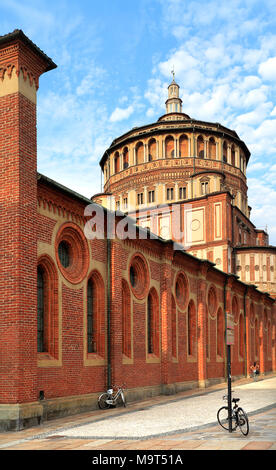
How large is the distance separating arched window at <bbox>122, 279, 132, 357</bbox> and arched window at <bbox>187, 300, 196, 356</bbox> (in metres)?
7.77

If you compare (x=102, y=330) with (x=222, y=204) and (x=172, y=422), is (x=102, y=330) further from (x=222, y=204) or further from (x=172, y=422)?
(x=222, y=204)

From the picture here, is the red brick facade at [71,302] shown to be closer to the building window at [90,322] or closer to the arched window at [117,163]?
the building window at [90,322]

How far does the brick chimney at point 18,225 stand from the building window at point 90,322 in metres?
3.91

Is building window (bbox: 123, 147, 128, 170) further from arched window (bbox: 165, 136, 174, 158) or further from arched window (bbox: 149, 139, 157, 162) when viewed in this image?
arched window (bbox: 165, 136, 174, 158)

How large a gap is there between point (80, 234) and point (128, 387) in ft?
20.2

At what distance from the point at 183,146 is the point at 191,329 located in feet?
81.0

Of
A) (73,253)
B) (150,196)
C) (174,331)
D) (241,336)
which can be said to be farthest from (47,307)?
(150,196)

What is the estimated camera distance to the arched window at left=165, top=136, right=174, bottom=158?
48.3 m

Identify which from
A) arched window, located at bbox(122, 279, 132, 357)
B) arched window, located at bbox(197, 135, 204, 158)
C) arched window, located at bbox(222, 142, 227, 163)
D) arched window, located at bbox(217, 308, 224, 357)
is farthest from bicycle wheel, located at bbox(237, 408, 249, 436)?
arched window, located at bbox(222, 142, 227, 163)

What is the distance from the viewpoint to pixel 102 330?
17.6 metres

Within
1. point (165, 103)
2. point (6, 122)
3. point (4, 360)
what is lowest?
point (4, 360)

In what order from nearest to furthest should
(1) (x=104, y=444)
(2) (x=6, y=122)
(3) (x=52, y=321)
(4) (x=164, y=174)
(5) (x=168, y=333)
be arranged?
(1) (x=104, y=444) → (2) (x=6, y=122) → (3) (x=52, y=321) → (5) (x=168, y=333) → (4) (x=164, y=174)

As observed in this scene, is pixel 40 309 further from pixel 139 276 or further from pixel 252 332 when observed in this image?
pixel 252 332

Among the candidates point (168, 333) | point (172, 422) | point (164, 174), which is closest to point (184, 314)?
point (168, 333)
